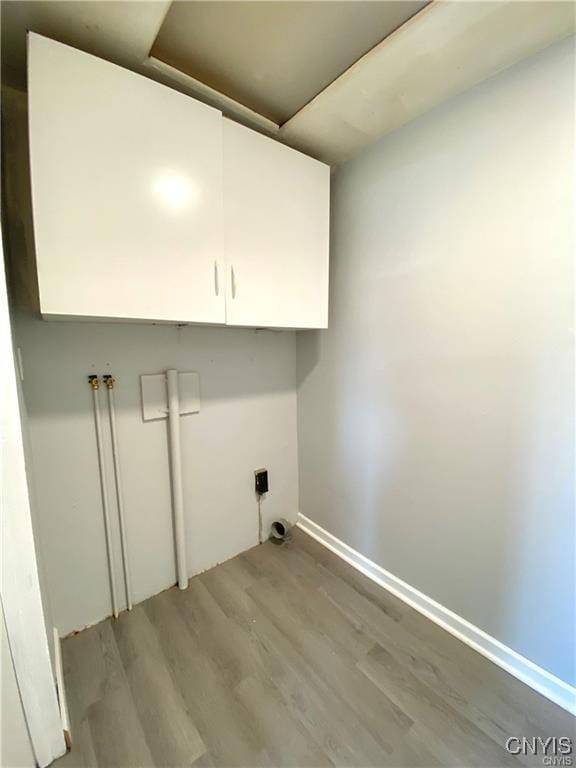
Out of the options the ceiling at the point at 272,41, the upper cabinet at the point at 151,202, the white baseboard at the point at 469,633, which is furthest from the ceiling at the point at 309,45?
the white baseboard at the point at 469,633

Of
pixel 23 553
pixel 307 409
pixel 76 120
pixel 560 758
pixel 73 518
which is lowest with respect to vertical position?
pixel 560 758

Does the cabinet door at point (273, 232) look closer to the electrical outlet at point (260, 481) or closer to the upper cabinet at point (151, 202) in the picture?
the upper cabinet at point (151, 202)

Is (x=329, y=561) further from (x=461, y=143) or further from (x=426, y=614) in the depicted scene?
(x=461, y=143)

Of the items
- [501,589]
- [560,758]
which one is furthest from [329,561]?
[560,758]

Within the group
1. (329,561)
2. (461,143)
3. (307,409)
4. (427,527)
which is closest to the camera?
(461,143)

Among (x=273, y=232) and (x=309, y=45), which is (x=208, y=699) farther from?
(x=309, y=45)

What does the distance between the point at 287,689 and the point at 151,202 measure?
1.83m

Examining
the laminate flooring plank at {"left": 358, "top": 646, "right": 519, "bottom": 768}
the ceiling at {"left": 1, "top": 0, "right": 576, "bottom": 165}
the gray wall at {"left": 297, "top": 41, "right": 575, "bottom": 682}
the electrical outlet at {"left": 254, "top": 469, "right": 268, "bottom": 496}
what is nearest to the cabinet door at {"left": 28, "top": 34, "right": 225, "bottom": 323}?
the ceiling at {"left": 1, "top": 0, "right": 576, "bottom": 165}

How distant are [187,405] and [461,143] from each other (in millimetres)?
1656

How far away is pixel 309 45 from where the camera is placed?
3.58 ft

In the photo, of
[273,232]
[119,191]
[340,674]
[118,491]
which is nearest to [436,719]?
[340,674]

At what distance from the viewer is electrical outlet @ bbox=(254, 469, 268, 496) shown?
1.96m

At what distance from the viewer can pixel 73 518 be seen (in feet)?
4.49

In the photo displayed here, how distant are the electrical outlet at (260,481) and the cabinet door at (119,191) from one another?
112cm
